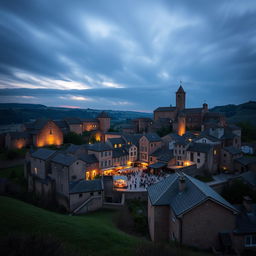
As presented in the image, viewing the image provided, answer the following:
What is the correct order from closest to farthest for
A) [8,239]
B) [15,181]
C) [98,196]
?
[8,239] → [98,196] → [15,181]

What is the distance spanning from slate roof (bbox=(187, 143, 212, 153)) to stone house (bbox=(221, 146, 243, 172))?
17.1 feet

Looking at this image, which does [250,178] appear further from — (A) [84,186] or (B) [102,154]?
(B) [102,154]

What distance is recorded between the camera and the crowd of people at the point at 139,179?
39.3m

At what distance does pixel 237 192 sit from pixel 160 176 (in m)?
16.9

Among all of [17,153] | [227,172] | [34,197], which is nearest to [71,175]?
[34,197]

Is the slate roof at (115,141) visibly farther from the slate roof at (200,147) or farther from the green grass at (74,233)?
the green grass at (74,233)

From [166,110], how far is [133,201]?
64.6 meters

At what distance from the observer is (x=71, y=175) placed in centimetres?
3538

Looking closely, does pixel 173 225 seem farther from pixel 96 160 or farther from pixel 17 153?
pixel 17 153

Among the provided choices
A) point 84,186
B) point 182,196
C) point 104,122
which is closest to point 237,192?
point 182,196

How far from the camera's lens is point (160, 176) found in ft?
151

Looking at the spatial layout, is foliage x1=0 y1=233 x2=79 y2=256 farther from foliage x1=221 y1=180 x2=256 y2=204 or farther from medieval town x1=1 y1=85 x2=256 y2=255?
foliage x1=221 y1=180 x2=256 y2=204

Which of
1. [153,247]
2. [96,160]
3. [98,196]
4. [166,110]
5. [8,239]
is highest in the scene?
[166,110]

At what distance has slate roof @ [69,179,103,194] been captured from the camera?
3353 cm
